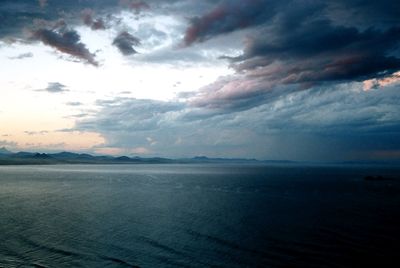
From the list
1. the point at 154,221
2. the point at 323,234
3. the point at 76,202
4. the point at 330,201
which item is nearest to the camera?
the point at 323,234

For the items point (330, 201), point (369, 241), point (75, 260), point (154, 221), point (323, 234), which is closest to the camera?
point (75, 260)

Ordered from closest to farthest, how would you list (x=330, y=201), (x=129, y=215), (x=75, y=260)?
(x=75, y=260), (x=129, y=215), (x=330, y=201)

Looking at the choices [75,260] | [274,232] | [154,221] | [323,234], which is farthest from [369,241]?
[75,260]

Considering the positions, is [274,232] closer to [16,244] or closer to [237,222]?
[237,222]

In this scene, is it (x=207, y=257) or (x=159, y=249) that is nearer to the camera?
(x=207, y=257)

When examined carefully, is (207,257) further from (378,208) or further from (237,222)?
(378,208)

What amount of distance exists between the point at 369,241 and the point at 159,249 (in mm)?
22912

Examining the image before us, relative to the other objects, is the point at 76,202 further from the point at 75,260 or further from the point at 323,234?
the point at 323,234

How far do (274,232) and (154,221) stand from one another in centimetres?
1705

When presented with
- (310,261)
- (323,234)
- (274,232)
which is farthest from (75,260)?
(323,234)

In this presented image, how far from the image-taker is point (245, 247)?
3350 cm

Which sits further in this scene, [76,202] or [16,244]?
[76,202]

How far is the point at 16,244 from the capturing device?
32844mm

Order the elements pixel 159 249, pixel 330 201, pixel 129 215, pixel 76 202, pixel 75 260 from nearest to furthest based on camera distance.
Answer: pixel 75 260 → pixel 159 249 → pixel 129 215 → pixel 76 202 → pixel 330 201
